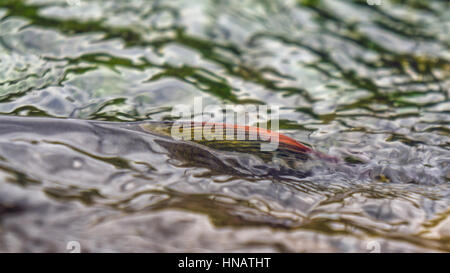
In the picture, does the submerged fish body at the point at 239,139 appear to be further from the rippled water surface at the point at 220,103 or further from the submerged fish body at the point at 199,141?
the rippled water surface at the point at 220,103

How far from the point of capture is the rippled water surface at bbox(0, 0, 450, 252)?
1938mm

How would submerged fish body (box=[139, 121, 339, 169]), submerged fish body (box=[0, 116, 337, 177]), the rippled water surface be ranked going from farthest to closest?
submerged fish body (box=[139, 121, 339, 169]) < submerged fish body (box=[0, 116, 337, 177]) < the rippled water surface

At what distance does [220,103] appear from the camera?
11.1ft

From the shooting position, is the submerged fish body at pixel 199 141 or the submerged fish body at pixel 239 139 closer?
the submerged fish body at pixel 199 141

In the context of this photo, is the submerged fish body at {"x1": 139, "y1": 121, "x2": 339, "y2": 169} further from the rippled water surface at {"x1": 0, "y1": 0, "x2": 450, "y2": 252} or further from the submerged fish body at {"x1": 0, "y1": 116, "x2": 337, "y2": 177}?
the rippled water surface at {"x1": 0, "y1": 0, "x2": 450, "y2": 252}

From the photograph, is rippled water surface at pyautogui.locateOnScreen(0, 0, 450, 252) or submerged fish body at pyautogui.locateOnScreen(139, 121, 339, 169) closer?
rippled water surface at pyautogui.locateOnScreen(0, 0, 450, 252)

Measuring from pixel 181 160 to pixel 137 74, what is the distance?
1425mm

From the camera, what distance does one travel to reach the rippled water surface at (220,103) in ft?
Answer: 6.36

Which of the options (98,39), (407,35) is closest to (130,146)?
(98,39)

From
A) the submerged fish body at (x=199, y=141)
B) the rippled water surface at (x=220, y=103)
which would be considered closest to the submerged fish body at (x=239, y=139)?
the submerged fish body at (x=199, y=141)

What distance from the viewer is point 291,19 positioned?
495cm

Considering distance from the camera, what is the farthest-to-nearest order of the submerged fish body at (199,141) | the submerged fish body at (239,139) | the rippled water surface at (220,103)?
the submerged fish body at (239,139) < the submerged fish body at (199,141) < the rippled water surface at (220,103)

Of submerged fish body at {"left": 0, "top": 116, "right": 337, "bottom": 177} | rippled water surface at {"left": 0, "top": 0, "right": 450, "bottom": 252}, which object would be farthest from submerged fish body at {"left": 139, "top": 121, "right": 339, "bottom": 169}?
rippled water surface at {"left": 0, "top": 0, "right": 450, "bottom": 252}

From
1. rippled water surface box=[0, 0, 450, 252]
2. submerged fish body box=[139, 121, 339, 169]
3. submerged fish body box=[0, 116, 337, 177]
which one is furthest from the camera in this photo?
submerged fish body box=[139, 121, 339, 169]
